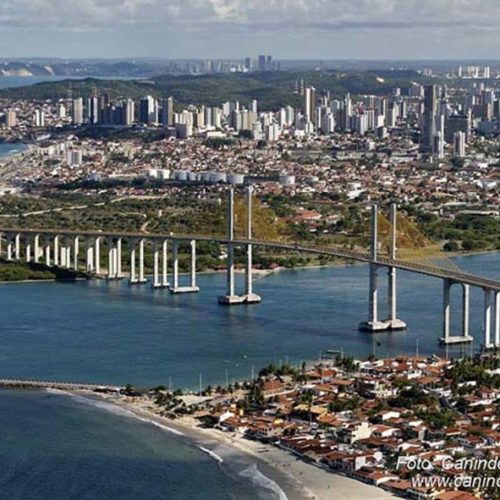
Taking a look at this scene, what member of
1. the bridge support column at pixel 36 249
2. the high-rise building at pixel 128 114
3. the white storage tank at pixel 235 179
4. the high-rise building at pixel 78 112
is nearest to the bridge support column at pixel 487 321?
the bridge support column at pixel 36 249

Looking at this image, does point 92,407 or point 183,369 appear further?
point 183,369

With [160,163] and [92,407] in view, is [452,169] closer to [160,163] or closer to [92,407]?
[160,163]

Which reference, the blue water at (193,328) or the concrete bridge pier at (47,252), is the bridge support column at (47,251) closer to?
the concrete bridge pier at (47,252)

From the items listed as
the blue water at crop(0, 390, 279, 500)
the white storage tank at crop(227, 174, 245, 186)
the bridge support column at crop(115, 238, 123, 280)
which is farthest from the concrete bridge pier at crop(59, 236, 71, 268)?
the white storage tank at crop(227, 174, 245, 186)

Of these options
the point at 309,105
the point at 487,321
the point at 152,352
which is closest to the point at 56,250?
the point at 152,352

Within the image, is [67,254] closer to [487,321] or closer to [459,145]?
[487,321]

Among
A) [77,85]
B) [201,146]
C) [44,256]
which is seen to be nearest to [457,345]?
[44,256]
